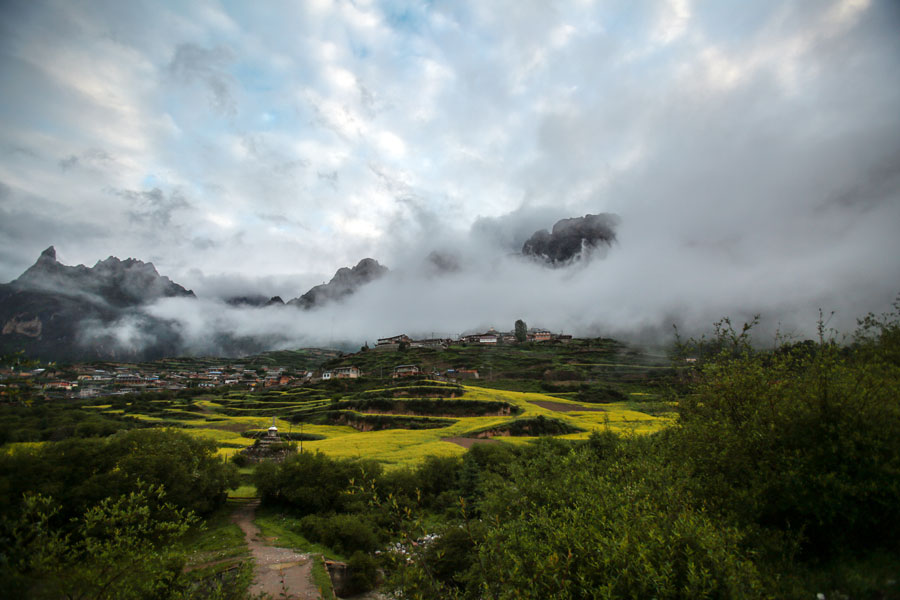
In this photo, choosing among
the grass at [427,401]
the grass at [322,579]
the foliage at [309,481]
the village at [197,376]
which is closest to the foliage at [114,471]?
the foliage at [309,481]

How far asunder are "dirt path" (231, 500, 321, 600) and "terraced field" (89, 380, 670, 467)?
13.4 meters

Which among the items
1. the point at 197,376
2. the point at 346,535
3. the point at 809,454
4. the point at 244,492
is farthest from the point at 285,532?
the point at 197,376

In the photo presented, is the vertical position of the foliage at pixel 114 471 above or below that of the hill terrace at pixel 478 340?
below

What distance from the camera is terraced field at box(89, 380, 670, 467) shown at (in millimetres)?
45406

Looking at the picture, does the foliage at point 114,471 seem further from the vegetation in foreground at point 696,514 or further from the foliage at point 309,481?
the foliage at point 309,481

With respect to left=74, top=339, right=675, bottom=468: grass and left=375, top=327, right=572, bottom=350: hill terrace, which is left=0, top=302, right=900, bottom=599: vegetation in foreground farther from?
left=375, top=327, right=572, bottom=350: hill terrace

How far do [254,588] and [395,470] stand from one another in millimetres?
12859

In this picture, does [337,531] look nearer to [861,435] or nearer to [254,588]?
[254,588]

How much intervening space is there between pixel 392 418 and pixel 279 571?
4529 cm

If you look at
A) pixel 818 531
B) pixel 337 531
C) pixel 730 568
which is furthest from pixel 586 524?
pixel 337 531

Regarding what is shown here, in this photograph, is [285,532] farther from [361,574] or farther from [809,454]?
[809,454]

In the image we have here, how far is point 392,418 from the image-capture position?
63812 mm

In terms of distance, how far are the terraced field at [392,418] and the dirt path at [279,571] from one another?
13.4m

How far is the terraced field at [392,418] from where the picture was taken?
149 feet
